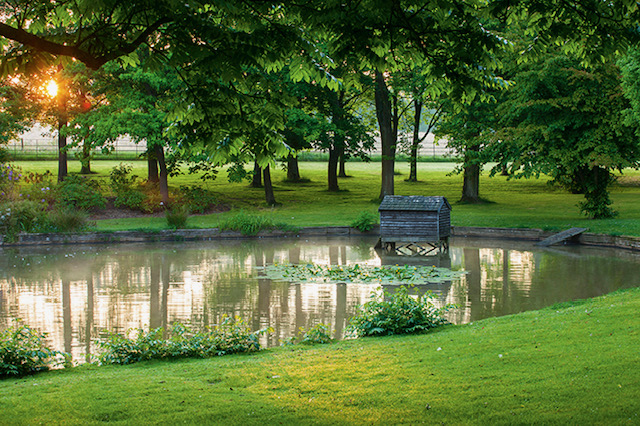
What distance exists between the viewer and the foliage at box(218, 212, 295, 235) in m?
24.9

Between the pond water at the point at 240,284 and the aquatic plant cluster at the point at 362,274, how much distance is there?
44 cm

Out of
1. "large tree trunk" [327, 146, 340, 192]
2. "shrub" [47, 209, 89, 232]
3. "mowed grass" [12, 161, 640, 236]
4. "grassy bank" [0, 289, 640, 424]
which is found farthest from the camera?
"large tree trunk" [327, 146, 340, 192]

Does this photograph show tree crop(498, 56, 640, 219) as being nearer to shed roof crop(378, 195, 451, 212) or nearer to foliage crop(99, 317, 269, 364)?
shed roof crop(378, 195, 451, 212)

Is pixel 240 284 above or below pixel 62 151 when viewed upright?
below

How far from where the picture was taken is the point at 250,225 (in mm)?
24891

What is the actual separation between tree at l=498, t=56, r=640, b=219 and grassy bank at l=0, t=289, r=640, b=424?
16.9 meters

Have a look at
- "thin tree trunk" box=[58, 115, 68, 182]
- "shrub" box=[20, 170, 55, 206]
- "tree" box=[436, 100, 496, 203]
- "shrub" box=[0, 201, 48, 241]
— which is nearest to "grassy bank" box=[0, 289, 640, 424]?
"shrub" box=[0, 201, 48, 241]

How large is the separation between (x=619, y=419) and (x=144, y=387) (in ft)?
14.4

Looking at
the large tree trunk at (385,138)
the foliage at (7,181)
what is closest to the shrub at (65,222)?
the foliage at (7,181)

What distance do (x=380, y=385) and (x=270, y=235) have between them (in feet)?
61.8

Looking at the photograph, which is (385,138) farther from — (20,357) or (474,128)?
(20,357)

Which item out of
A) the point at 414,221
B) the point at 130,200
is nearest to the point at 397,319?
the point at 414,221

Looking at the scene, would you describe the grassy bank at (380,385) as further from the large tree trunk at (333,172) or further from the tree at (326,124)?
the large tree trunk at (333,172)

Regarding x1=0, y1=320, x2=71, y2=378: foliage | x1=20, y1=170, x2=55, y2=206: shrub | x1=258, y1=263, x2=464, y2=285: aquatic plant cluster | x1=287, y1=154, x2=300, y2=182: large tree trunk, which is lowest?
x1=258, y1=263, x2=464, y2=285: aquatic plant cluster
